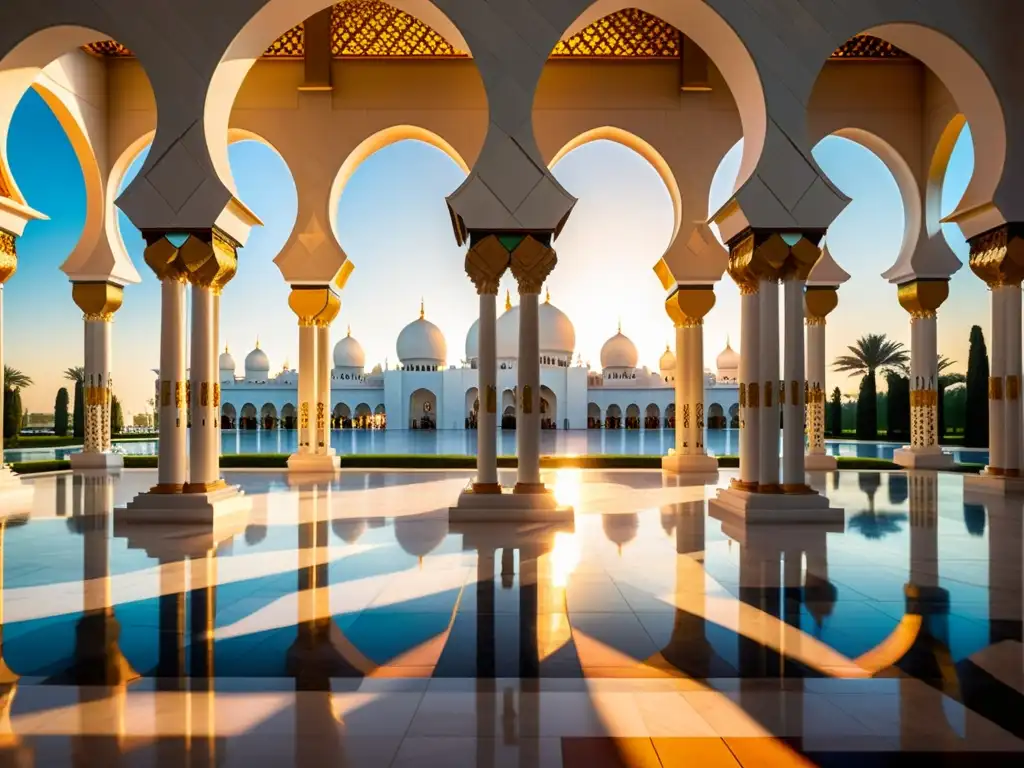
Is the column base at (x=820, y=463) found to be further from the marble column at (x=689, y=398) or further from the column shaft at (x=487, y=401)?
the column shaft at (x=487, y=401)

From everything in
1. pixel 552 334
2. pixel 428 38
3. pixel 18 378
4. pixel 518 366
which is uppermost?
pixel 428 38

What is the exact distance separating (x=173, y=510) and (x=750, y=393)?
5.40 meters

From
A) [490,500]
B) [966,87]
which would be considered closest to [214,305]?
[490,500]

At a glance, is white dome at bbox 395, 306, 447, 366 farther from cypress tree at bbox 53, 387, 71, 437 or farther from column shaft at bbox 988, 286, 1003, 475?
column shaft at bbox 988, 286, 1003, 475

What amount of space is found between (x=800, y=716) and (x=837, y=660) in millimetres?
650

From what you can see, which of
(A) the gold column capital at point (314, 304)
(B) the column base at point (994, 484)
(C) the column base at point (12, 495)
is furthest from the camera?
(A) the gold column capital at point (314, 304)

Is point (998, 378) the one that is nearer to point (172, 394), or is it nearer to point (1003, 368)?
point (1003, 368)

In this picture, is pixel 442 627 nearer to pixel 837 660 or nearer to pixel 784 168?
pixel 837 660

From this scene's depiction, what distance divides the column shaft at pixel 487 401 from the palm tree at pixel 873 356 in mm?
22776

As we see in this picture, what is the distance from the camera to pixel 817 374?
39.6 ft

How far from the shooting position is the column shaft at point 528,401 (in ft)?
22.3

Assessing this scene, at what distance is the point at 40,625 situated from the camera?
358 centimetres

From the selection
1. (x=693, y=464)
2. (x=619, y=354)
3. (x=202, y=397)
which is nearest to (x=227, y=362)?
(x=619, y=354)

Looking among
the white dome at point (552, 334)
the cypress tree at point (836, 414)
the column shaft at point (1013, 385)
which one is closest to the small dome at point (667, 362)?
the white dome at point (552, 334)
